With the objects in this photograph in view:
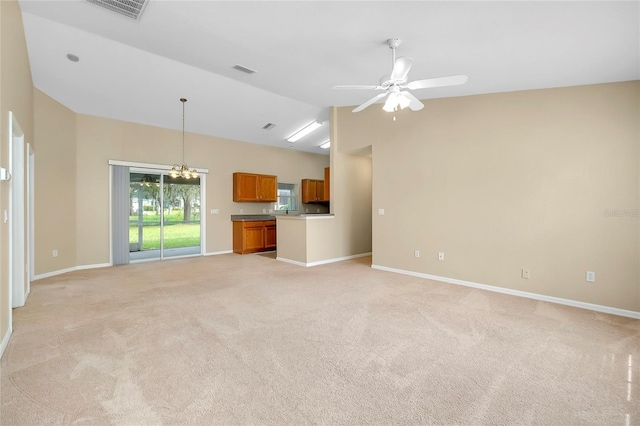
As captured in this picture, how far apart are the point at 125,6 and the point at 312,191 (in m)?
6.51

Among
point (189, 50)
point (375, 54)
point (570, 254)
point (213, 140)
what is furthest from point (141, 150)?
point (570, 254)

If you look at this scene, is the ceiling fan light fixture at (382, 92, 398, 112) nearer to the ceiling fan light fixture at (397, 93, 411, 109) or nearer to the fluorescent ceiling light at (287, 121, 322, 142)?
the ceiling fan light fixture at (397, 93, 411, 109)

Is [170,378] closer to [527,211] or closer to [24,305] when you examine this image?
[24,305]

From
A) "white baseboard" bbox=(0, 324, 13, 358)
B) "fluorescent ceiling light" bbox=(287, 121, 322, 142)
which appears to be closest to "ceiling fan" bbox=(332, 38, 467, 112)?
"white baseboard" bbox=(0, 324, 13, 358)

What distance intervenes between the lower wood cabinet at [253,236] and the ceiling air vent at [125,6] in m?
4.82

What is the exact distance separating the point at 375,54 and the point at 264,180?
5.08m

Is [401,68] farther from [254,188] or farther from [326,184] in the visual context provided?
[326,184]

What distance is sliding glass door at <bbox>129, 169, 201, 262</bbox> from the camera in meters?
6.23

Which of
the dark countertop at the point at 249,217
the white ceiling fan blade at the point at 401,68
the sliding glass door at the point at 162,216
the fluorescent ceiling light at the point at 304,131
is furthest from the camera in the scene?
the dark countertop at the point at 249,217

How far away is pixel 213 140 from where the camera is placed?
23.4 ft

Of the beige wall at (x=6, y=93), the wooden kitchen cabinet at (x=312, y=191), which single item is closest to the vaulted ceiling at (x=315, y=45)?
the beige wall at (x=6, y=93)

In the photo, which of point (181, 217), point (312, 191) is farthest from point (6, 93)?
point (312, 191)

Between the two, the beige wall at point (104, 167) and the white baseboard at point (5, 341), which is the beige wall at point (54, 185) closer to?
the beige wall at point (104, 167)

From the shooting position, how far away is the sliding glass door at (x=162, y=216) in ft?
20.4
